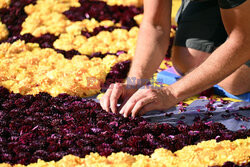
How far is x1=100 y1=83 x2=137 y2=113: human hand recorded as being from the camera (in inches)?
70.3

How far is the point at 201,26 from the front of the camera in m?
2.60

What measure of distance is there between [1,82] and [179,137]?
128 cm

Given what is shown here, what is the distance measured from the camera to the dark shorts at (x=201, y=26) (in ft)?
8.34

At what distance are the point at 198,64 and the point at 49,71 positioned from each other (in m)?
1.13

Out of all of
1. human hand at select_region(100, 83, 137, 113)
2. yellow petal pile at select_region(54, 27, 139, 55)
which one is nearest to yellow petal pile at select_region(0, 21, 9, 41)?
yellow petal pile at select_region(54, 27, 139, 55)

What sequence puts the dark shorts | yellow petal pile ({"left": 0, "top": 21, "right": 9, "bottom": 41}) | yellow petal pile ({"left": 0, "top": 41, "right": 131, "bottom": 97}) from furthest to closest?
yellow petal pile ({"left": 0, "top": 21, "right": 9, "bottom": 41}), the dark shorts, yellow petal pile ({"left": 0, "top": 41, "right": 131, "bottom": 97})

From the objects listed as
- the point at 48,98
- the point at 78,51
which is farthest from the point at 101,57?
the point at 48,98

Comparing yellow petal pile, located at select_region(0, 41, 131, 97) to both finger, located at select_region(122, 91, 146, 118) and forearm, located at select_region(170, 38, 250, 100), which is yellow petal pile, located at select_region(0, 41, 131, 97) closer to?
finger, located at select_region(122, 91, 146, 118)

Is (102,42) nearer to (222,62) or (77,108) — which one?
(77,108)

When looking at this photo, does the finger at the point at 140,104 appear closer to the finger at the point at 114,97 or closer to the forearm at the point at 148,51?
the finger at the point at 114,97

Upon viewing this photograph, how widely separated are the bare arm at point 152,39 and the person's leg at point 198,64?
44 cm

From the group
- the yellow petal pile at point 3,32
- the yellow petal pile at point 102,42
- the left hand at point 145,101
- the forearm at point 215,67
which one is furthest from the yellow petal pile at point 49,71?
Answer: the forearm at point 215,67

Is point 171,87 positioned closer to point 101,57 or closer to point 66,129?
point 66,129

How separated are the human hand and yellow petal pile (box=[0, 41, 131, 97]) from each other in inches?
19.0
